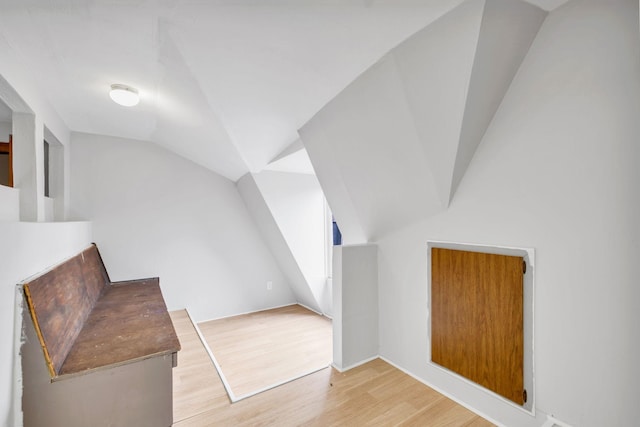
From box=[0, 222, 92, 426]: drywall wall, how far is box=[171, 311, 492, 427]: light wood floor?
2.81 ft

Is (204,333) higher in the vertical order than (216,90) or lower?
lower

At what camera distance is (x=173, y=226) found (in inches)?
140

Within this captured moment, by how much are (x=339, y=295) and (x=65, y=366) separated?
175cm

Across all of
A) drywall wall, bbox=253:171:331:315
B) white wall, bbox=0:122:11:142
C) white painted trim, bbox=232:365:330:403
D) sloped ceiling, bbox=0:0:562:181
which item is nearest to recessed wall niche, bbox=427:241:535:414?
white painted trim, bbox=232:365:330:403

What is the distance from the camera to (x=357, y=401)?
1.94 m

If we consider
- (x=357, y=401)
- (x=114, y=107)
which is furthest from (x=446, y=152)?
(x=114, y=107)

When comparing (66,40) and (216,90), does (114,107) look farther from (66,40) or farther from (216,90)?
(216,90)

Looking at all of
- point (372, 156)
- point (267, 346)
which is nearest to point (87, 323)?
point (267, 346)

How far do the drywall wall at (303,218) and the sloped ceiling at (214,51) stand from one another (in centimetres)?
103

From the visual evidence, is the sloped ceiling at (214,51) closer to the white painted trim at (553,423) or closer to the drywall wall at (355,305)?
the drywall wall at (355,305)

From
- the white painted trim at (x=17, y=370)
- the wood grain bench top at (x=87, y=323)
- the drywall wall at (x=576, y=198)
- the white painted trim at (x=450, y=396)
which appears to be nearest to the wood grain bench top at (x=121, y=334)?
the wood grain bench top at (x=87, y=323)

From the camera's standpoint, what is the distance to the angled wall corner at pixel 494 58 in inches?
48.8

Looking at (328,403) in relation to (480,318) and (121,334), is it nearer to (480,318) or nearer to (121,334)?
(480,318)

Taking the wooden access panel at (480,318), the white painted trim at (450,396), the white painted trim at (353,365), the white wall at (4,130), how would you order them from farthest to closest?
the white wall at (4,130) < the white painted trim at (353,365) < the white painted trim at (450,396) < the wooden access panel at (480,318)
